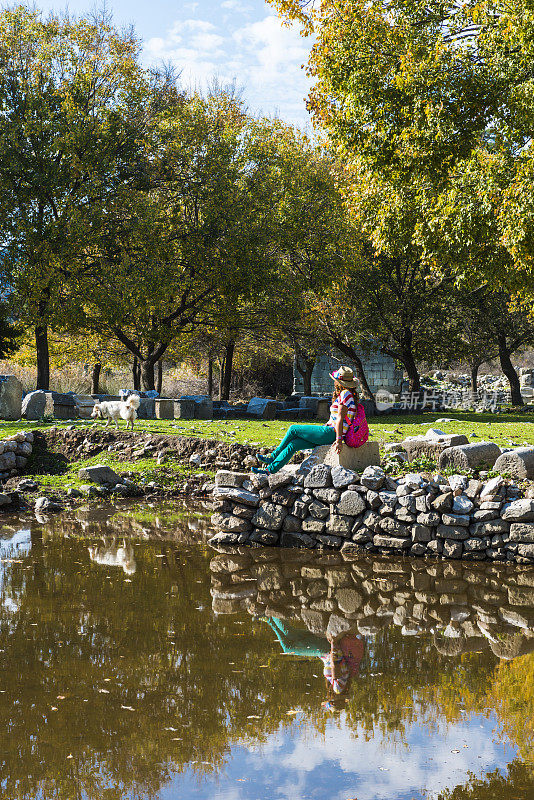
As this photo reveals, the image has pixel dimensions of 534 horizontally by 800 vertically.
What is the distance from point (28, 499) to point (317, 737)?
9069mm

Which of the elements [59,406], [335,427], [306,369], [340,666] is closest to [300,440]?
[335,427]

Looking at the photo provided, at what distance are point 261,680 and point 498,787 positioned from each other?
6.05 feet

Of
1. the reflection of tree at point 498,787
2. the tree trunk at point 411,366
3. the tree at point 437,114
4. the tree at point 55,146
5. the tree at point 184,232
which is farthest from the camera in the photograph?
the tree trunk at point 411,366

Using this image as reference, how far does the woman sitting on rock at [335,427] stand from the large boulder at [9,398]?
1148 cm

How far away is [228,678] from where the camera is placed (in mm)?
5227

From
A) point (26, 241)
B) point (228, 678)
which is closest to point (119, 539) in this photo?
point (228, 678)

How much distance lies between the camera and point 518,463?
998cm

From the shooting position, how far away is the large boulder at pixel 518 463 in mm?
9922

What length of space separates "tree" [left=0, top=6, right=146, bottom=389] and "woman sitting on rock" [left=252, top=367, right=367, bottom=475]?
1493cm

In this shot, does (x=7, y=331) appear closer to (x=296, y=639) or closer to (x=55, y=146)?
(x=55, y=146)

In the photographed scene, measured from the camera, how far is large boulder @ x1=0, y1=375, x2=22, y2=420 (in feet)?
64.3

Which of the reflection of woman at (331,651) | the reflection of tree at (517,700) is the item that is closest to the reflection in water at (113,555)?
the reflection of woman at (331,651)

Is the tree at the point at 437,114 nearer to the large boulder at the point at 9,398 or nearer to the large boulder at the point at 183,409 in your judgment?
the large boulder at the point at 183,409

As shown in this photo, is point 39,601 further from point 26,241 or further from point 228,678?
point 26,241
